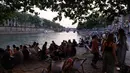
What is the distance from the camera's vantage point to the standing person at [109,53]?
26.3 ft

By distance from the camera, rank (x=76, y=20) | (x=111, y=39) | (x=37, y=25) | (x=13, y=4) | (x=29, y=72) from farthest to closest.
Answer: (x=37, y=25), (x=76, y=20), (x=13, y=4), (x=29, y=72), (x=111, y=39)

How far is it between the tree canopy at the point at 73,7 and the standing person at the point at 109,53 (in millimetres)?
4188

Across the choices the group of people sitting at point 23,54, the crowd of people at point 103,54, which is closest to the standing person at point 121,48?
the crowd of people at point 103,54

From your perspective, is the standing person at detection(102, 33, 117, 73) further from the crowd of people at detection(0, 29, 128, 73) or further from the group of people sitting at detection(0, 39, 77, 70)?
the group of people sitting at detection(0, 39, 77, 70)

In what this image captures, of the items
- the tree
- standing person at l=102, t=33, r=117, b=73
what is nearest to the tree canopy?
the tree

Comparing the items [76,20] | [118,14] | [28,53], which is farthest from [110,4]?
[28,53]

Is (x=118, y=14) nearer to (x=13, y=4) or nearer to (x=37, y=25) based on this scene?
(x=13, y=4)

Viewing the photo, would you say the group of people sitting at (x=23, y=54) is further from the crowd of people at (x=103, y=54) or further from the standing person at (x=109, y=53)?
the standing person at (x=109, y=53)

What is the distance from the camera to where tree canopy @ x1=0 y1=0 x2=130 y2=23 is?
40.3 ft

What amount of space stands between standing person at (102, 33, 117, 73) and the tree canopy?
13.7ft

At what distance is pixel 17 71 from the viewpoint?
11156mm

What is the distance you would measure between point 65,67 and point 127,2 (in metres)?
4.98

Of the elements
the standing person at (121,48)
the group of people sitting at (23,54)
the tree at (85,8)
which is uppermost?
the tree at (85,8)

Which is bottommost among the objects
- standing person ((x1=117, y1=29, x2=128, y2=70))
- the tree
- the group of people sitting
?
the group of people sitting
